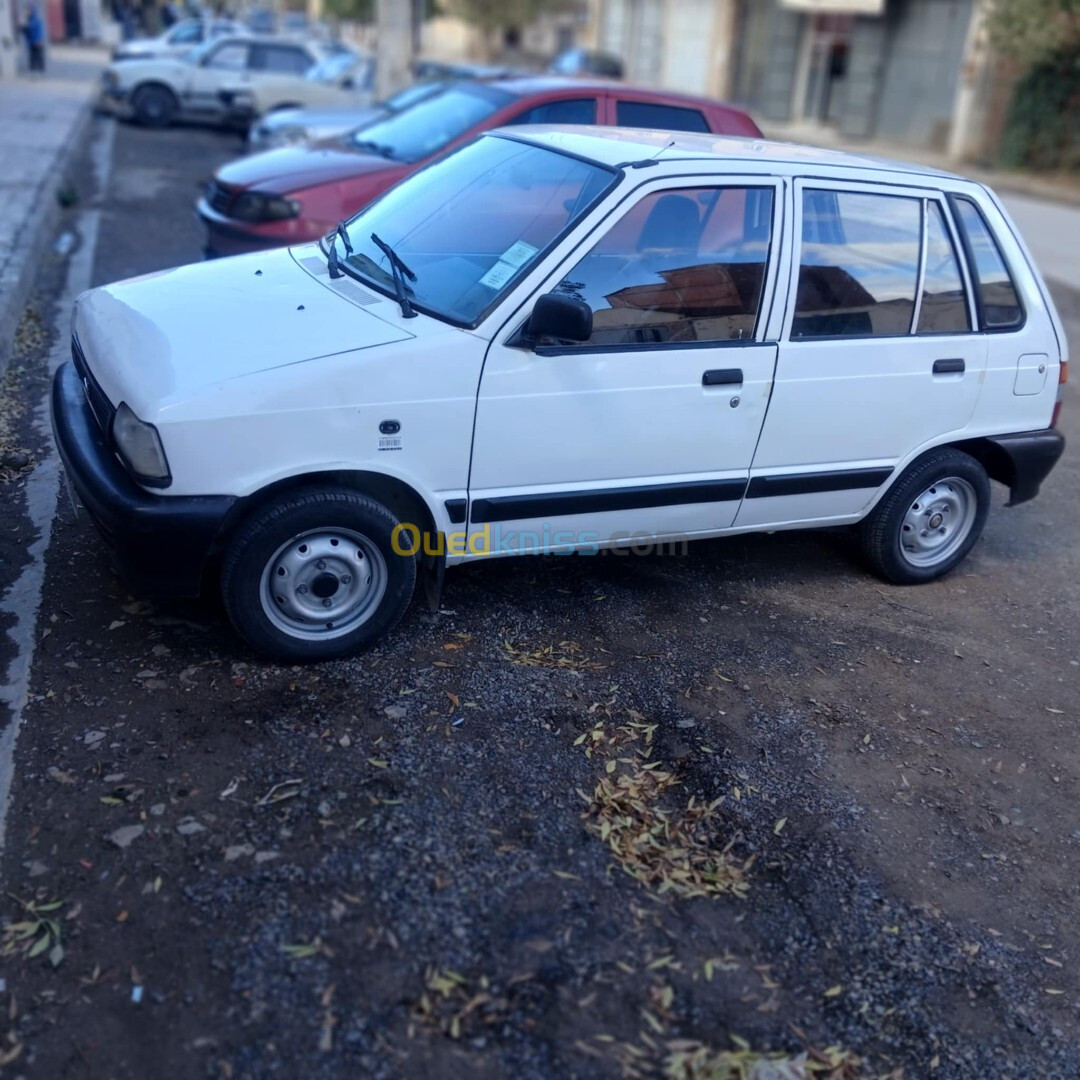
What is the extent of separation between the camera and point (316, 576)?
4.02 metres

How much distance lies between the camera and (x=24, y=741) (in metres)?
3.59

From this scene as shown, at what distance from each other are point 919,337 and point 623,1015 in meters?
3.17

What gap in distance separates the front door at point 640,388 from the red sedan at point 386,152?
3910 millimetres

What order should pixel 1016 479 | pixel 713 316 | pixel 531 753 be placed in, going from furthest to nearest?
pixel 1016 479 → pixel 713 316 → pixel 531 753

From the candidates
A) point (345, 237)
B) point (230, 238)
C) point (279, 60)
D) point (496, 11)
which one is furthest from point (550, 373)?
point (496, 11)

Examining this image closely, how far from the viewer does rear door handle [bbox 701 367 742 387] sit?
14.3 ft

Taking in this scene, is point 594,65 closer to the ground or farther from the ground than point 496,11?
closer to the ground

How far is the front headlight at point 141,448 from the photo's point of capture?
3.67 meters

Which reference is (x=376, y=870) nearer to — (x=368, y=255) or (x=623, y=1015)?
(x=623, y=1015)

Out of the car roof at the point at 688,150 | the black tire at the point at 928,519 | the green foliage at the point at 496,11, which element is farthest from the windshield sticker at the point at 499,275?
the green foliage at the point at 496,11

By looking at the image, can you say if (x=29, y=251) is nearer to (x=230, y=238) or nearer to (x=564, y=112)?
(x=230, y=238)

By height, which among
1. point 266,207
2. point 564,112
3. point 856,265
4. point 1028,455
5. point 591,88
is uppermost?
point 591,88

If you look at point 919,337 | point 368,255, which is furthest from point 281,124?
point 919,337

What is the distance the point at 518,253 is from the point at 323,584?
140cm
